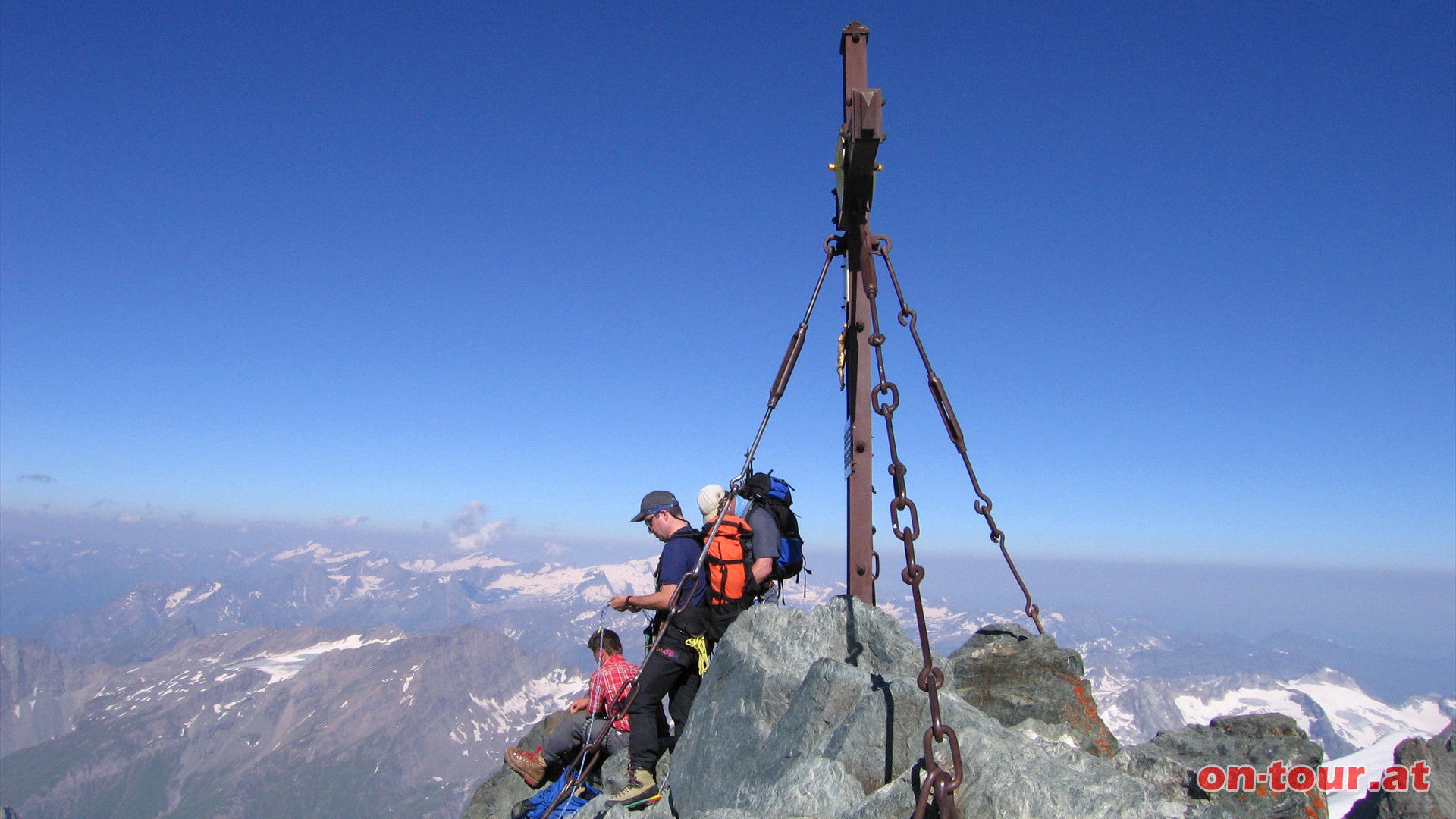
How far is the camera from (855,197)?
7941mm

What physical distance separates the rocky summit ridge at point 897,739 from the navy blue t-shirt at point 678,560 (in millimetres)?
915

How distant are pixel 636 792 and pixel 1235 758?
6089mm

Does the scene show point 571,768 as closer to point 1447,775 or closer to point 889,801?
point 889,801

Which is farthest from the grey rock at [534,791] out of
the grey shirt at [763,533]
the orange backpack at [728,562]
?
the grey shirt at [763,533]

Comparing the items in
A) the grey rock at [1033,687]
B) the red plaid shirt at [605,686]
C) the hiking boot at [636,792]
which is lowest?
the hiking boot at [636,792]

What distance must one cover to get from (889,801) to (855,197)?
5.83 meters

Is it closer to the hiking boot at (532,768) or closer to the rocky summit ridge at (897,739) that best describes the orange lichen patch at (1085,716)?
the rocky summit ridge at (897,739)

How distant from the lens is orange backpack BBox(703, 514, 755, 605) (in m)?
8.62

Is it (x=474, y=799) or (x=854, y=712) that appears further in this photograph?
(x=474, y=799)

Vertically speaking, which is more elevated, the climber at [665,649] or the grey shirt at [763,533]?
the grey shirt at [763,533]

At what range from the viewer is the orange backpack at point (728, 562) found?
28.3ft

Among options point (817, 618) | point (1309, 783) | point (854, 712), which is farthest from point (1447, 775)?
point (854, 712)

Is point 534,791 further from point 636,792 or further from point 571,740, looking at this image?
point 636,792

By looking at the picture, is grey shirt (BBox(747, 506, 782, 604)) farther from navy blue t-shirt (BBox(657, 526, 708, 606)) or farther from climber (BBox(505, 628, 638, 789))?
climber (BBox(505, 628, 638, 789))
